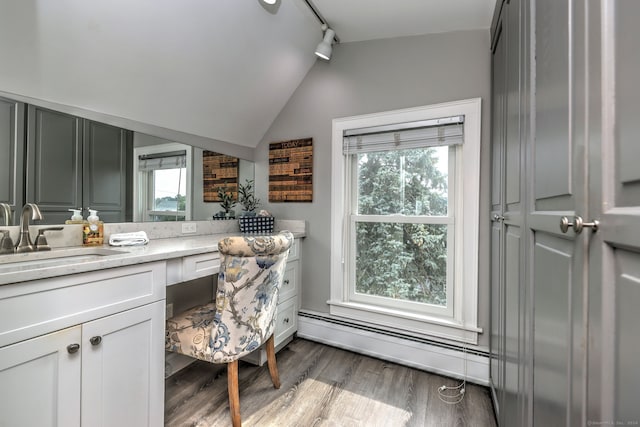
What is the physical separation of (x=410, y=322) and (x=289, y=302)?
0.96 metres

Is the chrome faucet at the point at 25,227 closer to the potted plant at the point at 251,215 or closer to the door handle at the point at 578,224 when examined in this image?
the potted plant at the point at 251,215

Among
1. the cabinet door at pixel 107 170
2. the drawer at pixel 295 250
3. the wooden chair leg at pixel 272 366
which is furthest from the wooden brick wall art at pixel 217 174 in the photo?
the wooden chair leg at pixel 272 366

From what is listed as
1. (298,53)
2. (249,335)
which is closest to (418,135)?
(298,53)

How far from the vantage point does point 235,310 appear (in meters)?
1.39

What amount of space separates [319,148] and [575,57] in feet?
6.31

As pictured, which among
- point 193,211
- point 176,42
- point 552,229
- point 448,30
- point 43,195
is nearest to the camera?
point 552,229

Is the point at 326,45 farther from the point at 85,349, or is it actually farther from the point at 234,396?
the point at 234,396

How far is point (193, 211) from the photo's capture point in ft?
7.38

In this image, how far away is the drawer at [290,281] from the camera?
221 centimetres

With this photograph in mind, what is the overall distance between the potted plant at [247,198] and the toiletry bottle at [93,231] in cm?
115

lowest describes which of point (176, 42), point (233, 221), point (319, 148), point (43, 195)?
point (233, 221)

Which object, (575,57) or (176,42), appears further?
(176,42)

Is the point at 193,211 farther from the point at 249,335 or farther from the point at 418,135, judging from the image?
the point at 418,135

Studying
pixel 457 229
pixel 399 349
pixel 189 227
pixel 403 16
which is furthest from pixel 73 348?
pixel 403 16
